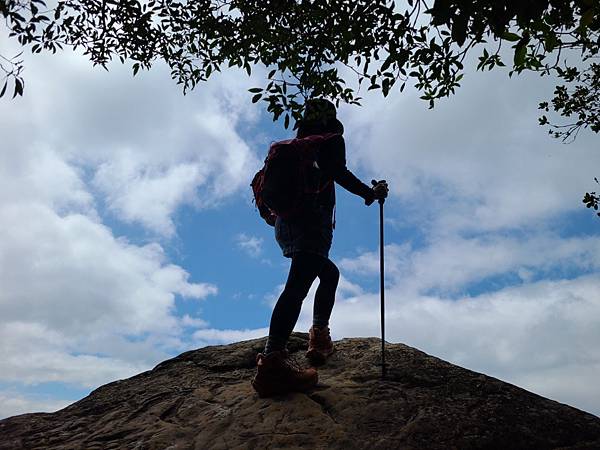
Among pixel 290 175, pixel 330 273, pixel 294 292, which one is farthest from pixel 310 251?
pixel 290 175

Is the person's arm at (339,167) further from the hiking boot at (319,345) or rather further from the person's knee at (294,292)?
the hiking boot at (319,345)

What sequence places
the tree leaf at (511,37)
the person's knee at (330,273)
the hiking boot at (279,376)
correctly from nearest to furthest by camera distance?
1. the tree leaf at (511,37)
2. the hiking boot at (279,376)
3. the person's knee at (330,273)

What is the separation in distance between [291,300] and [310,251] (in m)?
0.55

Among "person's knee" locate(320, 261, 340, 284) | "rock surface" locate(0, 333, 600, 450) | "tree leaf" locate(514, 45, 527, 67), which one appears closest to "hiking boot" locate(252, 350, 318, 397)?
"rock surface" locate(0, 333, 600, 450)

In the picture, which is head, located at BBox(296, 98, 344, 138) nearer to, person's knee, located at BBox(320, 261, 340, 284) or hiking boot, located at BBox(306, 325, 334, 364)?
person's knee, located at BBox(320, 261, 340, 284)

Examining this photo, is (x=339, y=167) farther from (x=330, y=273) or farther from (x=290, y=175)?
(x=330, y=273)

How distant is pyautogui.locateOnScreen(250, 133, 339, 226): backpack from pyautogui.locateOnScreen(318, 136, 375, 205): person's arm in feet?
0.60

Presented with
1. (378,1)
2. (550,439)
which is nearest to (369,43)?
(378,1)

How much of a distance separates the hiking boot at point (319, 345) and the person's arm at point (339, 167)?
1720 millimetres

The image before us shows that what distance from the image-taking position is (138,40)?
28.0ft

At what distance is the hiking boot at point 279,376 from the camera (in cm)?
609

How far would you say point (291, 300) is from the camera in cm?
598

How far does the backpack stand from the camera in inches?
241

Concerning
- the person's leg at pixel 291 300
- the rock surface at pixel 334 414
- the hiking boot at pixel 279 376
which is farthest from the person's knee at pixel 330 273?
the rock surface at pixel 334 414
